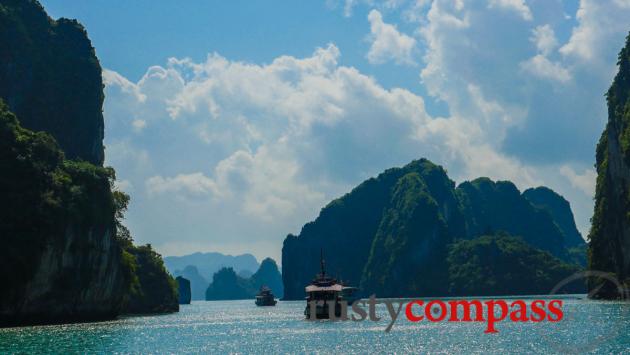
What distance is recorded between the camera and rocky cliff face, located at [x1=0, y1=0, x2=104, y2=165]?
11950 cm

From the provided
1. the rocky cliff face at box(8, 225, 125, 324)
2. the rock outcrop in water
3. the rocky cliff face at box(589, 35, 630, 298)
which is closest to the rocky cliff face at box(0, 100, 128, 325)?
the rocky cliff face at box(8, 225, 125, 324)

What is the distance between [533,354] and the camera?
46.1 meters

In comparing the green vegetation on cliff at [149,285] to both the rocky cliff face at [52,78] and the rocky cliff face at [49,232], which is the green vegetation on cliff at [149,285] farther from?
the rocky cliff face at [49,232]

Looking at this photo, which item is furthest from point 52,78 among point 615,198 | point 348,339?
point 615,198

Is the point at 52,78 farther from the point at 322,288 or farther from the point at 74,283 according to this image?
the point at 322,288

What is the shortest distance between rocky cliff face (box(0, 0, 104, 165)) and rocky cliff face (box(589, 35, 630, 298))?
96092mm

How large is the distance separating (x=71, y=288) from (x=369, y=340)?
137 feet

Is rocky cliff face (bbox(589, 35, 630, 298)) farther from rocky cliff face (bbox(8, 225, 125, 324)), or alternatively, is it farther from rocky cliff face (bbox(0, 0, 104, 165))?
rocky cliff face (bbox(0, 0, 104, 165))

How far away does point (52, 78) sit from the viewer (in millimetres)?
125562

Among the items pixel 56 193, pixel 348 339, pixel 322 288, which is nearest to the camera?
pixel 348 339

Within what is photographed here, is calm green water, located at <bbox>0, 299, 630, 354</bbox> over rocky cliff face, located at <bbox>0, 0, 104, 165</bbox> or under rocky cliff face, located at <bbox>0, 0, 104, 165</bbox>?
under

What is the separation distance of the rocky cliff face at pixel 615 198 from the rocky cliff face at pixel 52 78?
96092 millimetres

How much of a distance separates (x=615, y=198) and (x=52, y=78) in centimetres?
10732

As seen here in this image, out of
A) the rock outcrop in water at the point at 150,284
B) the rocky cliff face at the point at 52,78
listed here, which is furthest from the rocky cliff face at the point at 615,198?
the rocky cliff face at the point at 52,78
